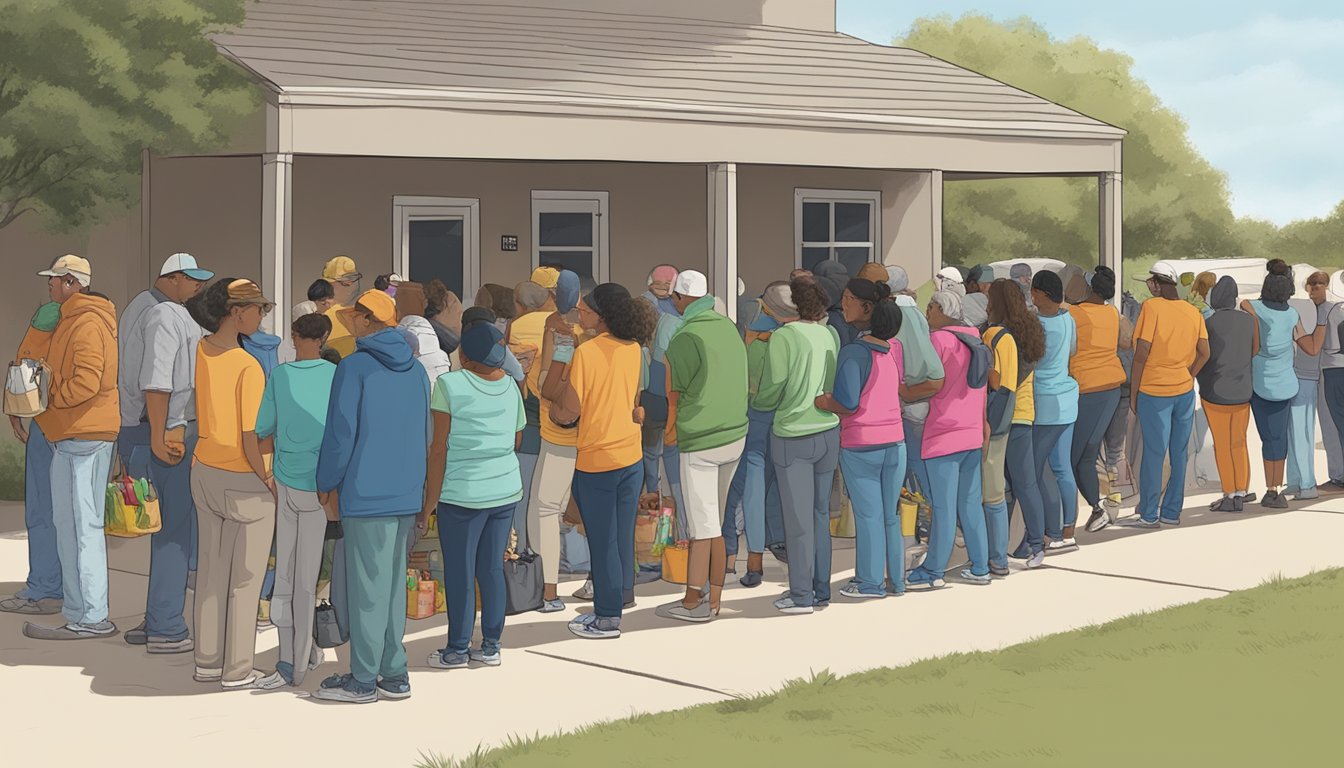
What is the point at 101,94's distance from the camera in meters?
13.7

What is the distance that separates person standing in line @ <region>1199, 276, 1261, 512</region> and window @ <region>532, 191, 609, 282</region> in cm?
718

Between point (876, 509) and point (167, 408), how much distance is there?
407 cm

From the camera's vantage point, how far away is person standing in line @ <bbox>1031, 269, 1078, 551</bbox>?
462 inches

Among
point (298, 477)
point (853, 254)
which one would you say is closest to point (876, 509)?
point (298, 477)

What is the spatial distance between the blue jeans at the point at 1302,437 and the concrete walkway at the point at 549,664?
2.32m

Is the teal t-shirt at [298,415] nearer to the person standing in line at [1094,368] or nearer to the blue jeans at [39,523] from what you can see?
the blue jeans at [39,523]

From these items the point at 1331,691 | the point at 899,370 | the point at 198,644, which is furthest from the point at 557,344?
the point at 1331,691

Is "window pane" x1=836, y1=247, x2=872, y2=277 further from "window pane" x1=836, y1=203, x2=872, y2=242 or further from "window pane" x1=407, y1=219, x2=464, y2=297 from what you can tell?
"window pane" x1=407, y1=219, x2=464, y2=297

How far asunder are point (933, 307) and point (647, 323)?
2.36 metres

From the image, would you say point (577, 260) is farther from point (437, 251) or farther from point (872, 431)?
point (872, 431)

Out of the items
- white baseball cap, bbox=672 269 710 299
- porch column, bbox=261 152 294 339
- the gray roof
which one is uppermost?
the gray roof

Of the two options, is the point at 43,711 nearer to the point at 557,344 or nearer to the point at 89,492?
the point at 89,492

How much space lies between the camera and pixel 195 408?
887 centimetres

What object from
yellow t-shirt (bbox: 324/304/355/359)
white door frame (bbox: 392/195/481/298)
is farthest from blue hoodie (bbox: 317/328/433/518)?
white door frame (bbox: 392/195/481/298)
